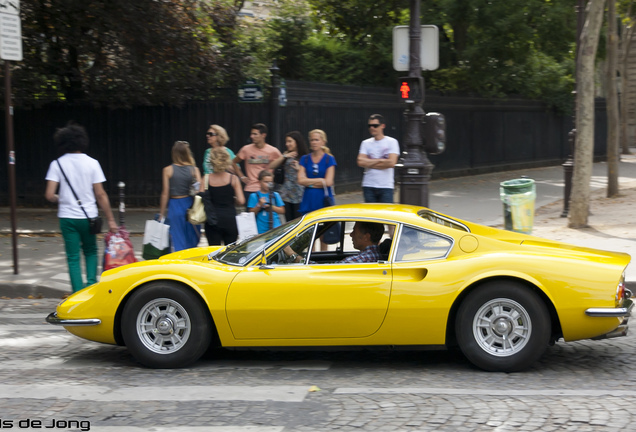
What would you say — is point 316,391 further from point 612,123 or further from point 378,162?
point 612,123

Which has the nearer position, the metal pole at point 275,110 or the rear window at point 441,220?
the rear window at point 441,220

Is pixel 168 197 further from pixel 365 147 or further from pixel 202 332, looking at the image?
pixel 202 332

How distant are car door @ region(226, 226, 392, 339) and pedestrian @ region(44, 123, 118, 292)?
117 inches

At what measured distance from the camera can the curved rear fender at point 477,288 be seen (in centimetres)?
584

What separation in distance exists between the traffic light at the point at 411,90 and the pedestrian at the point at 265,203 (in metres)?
2.22

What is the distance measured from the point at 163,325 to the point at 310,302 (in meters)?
1.15

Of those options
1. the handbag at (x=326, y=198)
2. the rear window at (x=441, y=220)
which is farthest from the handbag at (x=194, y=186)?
the rear window at (x=441, y=220)

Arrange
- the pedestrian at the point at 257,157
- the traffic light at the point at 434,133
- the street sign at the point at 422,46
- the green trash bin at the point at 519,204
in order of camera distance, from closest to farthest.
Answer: the pedestrian at the point at 257,157
the traffic light at the point at 434,133
the street sign at the point at 422,46
the green trash bin at the point at 519,204

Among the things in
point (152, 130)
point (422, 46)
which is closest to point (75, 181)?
point (422, 46)

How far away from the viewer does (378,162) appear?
1048 cm

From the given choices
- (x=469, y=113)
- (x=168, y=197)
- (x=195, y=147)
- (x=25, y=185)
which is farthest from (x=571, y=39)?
(x=168, y=197)

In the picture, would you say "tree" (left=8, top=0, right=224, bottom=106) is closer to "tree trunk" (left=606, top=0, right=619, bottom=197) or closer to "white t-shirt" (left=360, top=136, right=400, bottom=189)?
"white t-shirt" (left=360, top=136, right=400, bottom=189)

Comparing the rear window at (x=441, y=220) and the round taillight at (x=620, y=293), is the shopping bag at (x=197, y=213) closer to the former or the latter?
the rear window at (x=441, y=220)

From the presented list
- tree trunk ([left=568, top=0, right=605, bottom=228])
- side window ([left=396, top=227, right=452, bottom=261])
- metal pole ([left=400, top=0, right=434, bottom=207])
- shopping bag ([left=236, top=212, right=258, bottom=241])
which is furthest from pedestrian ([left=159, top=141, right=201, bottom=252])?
tree trunk ([left=568, top=0, right=605, bottom=228])
